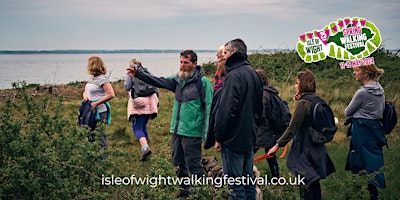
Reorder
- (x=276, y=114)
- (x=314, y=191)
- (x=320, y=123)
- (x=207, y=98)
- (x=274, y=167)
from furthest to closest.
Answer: (x=274, y=167), (x=276, y=114), (x=207, y=98), (x=314, y=191), (x=320, y=123)

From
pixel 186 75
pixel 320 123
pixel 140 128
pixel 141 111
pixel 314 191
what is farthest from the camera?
pixel 140 128

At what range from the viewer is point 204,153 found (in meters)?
8.70

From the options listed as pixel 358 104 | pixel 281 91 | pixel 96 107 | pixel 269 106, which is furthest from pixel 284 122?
pixel 281 91

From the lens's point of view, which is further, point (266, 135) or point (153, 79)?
point (266, 135)

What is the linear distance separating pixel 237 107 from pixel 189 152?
1.28m

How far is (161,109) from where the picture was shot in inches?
542

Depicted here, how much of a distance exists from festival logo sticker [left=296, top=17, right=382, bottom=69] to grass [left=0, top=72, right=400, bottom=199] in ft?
4.90

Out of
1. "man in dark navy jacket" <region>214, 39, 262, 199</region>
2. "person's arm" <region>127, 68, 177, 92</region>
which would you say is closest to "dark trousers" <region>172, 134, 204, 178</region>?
"person's arm" <region>127, 68, 177, 92</region>

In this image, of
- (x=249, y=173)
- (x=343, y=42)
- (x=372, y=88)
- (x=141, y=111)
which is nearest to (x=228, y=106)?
(x=249, y=173)

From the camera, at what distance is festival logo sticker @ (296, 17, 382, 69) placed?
1611 centimetres

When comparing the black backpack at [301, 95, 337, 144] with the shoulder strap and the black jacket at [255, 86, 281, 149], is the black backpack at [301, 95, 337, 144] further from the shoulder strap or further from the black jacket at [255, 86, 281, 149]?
the shoulder strap

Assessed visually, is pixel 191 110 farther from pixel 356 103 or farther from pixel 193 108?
pixel 356 103

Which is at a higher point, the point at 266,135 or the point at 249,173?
the point at 266,135

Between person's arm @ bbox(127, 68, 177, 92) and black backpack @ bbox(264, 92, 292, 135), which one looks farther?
black backpack @ bbox(264, 92, 292, 135)
